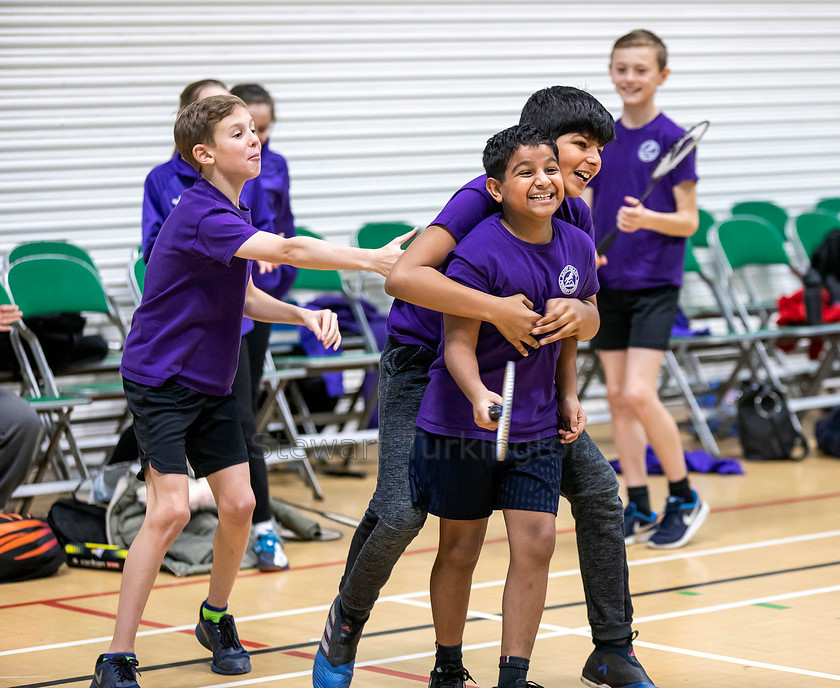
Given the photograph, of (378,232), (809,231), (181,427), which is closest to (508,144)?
(181,427)

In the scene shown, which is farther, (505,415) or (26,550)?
(26,550)

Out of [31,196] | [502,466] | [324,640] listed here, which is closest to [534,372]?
[502,466]

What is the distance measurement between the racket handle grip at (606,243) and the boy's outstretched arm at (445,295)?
2.15 m

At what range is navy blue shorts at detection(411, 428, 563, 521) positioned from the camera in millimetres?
3008

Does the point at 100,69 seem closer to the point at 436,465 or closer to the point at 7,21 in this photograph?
the point at 7,21

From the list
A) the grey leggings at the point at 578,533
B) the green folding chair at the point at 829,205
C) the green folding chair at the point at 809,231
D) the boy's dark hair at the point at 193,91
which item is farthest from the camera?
the green folding chair at the point at 829,205

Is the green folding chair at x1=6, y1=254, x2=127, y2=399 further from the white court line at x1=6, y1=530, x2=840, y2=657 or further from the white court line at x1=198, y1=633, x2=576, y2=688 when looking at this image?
the white court line at x1=198, y1=633, x2=576, y2=688

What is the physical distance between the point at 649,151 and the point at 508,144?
2.47m

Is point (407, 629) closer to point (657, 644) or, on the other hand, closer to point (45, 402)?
point (657, 644)

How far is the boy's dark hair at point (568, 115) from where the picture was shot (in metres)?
3.26

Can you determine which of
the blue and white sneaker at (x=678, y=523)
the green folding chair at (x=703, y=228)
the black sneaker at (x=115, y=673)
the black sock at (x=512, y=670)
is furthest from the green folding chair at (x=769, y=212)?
the black sneaker at (x=115, y=673)

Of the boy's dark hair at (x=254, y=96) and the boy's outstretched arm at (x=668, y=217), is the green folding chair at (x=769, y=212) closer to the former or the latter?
the boy's outstretched arm at (x=668, y=217)

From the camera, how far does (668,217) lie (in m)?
5.21

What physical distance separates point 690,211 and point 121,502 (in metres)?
2.73
